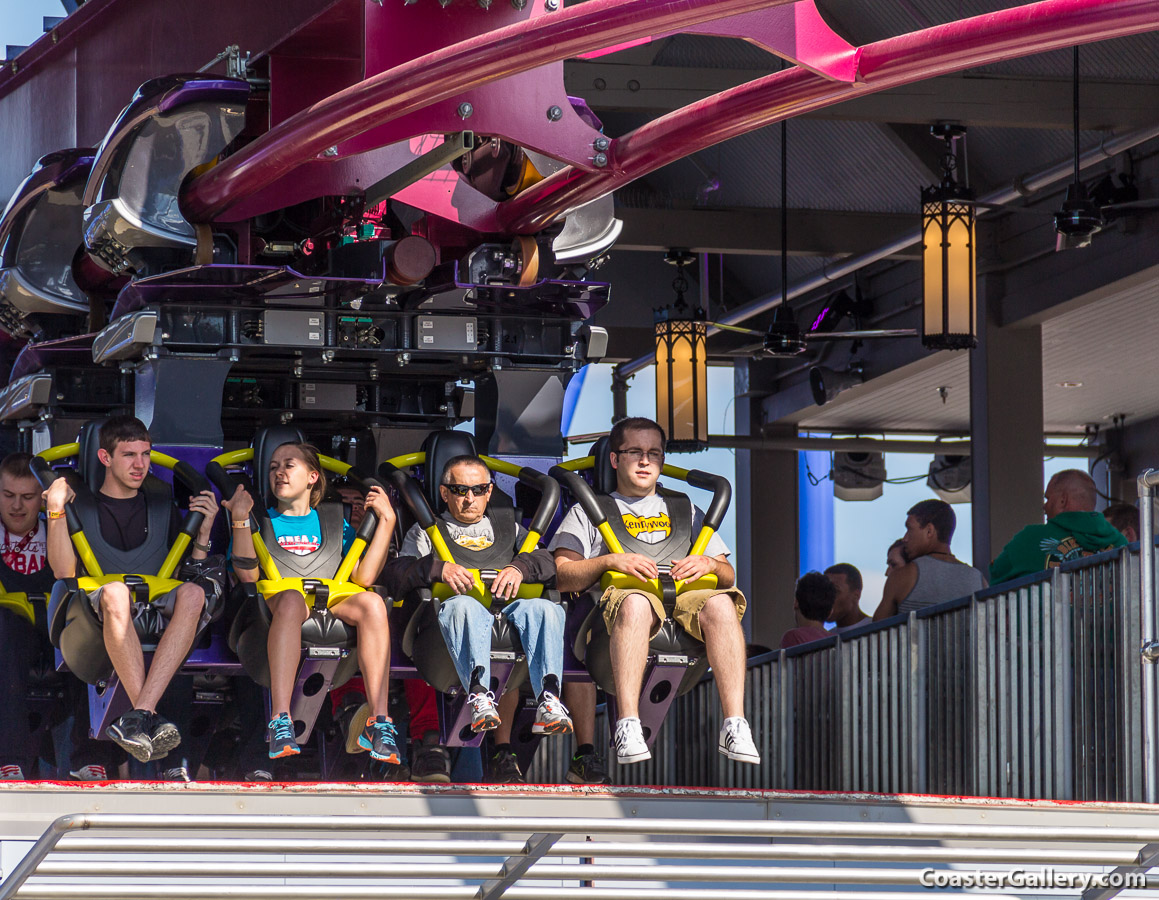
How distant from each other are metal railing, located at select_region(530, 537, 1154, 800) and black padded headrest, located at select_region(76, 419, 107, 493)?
281 centimetres

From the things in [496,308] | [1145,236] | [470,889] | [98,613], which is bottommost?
[470,889]

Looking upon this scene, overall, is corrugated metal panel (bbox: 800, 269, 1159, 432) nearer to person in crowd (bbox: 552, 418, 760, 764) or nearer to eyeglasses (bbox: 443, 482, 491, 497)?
person in crowd (bbox: 552, 418, 760, 764)

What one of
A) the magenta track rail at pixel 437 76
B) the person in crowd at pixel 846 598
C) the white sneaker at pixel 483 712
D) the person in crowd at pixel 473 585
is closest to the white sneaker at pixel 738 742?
the person in crowd at pixel 473 585

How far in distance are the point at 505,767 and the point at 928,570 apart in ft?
6.96

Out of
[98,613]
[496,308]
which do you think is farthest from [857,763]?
[98,613]

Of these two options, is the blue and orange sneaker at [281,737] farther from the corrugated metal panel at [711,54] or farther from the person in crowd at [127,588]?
the corrugated metal panel at [711,54]

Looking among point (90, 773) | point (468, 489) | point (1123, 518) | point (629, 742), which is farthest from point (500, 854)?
point (1123, 518)

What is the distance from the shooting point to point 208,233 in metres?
7.05

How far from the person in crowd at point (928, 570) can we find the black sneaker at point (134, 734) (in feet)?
10.8

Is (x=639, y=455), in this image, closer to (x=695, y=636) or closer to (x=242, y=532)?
(x=695, y=636)

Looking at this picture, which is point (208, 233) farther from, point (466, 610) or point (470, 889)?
point (470, 889)

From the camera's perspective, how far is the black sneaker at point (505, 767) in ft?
22.6

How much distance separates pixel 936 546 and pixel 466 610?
261 centimetres

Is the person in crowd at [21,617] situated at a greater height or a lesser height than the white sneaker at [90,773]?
greater
